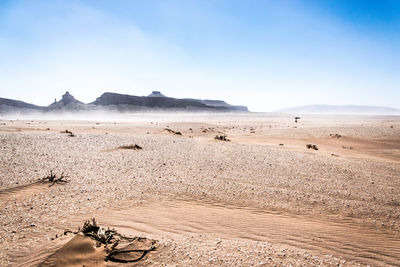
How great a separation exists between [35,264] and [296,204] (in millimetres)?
5500

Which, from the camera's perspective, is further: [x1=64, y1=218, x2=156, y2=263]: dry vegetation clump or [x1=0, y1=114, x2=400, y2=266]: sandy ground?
[x1=0, y1=114, x2=400, y2=266]: sandy ground

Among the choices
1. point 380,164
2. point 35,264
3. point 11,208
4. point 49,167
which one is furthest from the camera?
point 380,164

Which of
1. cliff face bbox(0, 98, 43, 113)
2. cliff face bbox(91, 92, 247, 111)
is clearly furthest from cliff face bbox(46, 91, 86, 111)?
cliff face bbox(91, 92, 247, 111)

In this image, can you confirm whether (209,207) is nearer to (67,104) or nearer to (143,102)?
(67,104)

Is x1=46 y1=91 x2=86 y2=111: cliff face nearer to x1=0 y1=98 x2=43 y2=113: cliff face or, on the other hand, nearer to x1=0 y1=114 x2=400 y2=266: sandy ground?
x1=0 y1=98 x2=43 y2=113: cliff face

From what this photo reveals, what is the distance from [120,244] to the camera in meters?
3.53

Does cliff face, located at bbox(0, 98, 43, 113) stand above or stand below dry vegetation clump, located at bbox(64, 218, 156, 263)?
above

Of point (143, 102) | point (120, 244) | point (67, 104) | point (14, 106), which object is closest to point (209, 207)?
point (120, 244)

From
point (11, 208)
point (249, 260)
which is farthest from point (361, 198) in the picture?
point (11, 208)

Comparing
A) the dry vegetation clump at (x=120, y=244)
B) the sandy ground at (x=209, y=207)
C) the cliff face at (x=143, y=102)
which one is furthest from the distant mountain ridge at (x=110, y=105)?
the dry vegetation clump at (x=120, y=244)

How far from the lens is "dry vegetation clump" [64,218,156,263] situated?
128 inches

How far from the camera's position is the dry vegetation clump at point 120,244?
10.6ft

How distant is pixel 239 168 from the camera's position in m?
9.02

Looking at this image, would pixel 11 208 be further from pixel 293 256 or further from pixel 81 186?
pixel 293 256
